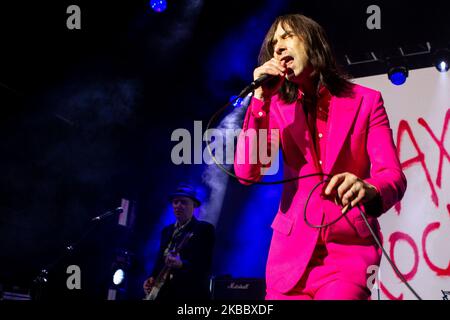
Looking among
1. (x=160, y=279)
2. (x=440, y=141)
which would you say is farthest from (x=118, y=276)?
(x=440, y=141)

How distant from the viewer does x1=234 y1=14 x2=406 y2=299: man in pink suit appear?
1554 millimetres

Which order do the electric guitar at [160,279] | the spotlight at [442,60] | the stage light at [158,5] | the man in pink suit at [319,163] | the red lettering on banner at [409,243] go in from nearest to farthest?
1. the man in pink suit at [319,163]
2. the red lettering on banner at [409,243]
3. the electric guitar at [160,279]
4. the spotlight at [442,60]
5. the stage light at [158,5]

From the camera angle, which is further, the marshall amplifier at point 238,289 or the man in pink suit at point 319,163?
the marshall amplifier at point 238,289

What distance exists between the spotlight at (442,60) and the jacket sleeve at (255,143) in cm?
431

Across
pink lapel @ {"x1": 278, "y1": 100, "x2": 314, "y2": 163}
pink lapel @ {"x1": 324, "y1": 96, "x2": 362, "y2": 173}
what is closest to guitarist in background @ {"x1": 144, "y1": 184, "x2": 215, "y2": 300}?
pink lapel @ {"x1": 278, "y1": 100, "x2": 314, "y2": 163}

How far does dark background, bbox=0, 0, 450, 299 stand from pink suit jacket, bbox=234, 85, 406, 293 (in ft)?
13.1

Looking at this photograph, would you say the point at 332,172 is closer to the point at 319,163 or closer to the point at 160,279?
the point at 319,163

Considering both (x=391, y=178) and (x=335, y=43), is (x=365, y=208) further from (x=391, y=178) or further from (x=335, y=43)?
(x=335, y=43)

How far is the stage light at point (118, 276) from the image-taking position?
5.85m

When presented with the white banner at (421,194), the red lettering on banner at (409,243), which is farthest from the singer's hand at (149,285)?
the red lettering on banner at (409,243)

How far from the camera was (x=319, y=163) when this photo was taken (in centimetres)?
178

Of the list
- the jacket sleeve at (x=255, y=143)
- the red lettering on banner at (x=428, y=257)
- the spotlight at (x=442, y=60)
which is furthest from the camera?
the spotlight at (x=442, y=60)

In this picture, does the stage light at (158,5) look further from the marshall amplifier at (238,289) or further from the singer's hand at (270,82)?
the singer's hand at (270,82)

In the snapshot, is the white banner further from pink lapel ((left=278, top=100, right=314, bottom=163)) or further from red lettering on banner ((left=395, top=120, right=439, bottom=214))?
pink lapel ((left=278, top=100, right=314, bottom=163))
